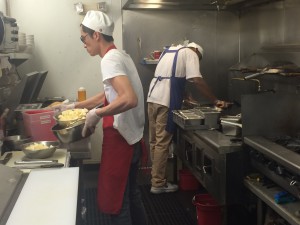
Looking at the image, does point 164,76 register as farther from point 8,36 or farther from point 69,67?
point 8,36

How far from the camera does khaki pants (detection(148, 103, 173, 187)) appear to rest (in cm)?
360

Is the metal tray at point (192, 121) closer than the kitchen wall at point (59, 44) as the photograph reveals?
Yes

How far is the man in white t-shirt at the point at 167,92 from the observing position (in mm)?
3551

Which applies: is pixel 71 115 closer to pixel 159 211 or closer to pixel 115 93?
pixel 115 93

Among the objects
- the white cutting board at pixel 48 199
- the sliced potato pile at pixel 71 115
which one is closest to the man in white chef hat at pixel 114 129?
the sliced potato pile at pixel 71 115

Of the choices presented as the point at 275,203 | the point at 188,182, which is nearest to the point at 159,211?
the point at 188,182

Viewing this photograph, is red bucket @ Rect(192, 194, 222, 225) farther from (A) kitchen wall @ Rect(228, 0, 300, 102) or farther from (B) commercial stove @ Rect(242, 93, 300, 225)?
(A) kitchen wall @ Rect(228, 0, 300, 102)

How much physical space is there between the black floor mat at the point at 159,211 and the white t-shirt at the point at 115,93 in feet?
3.62

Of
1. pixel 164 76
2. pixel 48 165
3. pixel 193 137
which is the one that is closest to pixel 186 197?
pixel 193 137

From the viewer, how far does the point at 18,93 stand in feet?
9.68

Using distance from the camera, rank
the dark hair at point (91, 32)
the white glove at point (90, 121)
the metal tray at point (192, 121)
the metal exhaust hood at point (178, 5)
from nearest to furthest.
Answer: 1. the white glove at point (90, 121)
2. the dark hair at point (91, 32)
3. the metal tray at point (192, 121)
4. the metal exhaust hood at point (178, 5)

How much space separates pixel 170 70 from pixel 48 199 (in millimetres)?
2392

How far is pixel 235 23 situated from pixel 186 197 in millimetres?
2108

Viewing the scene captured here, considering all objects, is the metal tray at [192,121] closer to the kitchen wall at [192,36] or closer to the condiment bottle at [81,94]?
the kitchen wall at [192,36]
